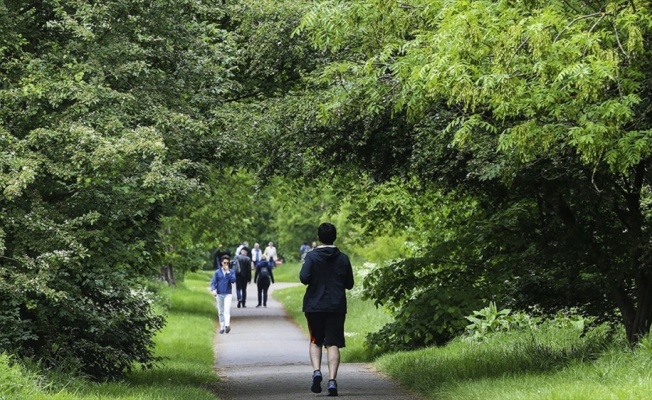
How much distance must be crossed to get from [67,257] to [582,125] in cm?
503

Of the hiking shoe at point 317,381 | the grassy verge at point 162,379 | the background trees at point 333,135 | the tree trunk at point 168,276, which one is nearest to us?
the background trees at point 333,135

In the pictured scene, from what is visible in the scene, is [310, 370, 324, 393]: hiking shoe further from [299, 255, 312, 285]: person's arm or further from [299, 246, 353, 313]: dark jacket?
[299, 255, 312, 285]: person's arm

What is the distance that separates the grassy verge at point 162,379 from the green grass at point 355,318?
245 cm

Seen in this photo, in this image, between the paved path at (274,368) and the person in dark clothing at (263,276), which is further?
the person in dark clothing at (263,276)

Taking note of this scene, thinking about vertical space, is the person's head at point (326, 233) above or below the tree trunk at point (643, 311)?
above

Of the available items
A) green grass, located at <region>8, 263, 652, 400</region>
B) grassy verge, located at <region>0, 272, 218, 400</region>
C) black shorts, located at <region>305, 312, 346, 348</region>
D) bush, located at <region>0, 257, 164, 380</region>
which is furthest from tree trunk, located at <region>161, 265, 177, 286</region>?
black shorts, located at <region>305, 312, 346, 348</region>

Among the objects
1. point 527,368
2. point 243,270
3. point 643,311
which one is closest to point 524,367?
point 527,368

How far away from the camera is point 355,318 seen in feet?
92.5

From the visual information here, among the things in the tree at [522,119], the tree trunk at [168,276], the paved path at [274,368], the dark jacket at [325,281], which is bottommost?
the paved path at [274,368]

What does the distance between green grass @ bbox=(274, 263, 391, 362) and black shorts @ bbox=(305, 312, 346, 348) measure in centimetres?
652

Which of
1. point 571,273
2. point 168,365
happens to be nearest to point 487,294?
point 571,273

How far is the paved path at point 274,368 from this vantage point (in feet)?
42.6

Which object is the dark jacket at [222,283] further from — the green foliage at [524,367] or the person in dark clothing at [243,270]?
the green foliage at [524,367]

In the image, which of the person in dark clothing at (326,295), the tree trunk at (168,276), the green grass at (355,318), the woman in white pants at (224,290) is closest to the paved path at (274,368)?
the woman in white pants at (224,290)
